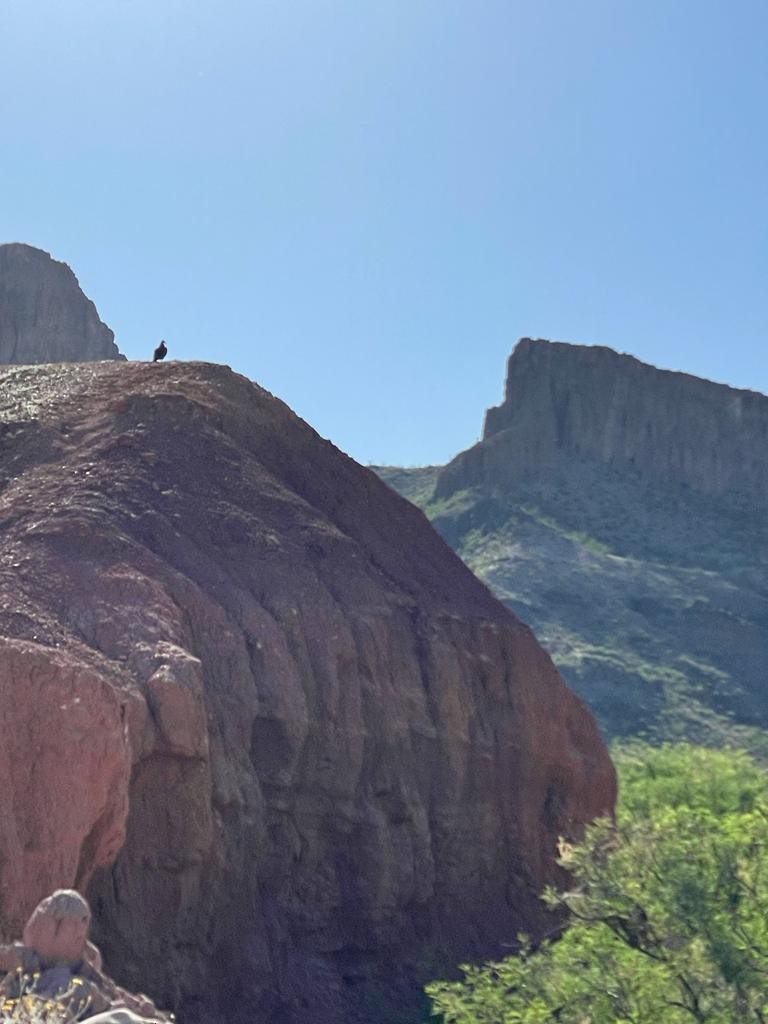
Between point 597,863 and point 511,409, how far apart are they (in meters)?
90.4

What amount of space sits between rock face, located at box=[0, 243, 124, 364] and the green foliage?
76.8 m

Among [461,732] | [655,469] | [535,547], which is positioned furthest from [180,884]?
[655,469]

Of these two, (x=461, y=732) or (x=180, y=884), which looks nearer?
(x=180, y=884)

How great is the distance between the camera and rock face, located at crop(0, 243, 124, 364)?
95.6m

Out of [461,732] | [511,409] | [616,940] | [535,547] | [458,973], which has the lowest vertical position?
[458,973]

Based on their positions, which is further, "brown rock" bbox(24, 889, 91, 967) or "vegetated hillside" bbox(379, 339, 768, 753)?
"vegetated hillside" bbox(379, 339, 768, 753)

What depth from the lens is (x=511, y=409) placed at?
110812 millimetres

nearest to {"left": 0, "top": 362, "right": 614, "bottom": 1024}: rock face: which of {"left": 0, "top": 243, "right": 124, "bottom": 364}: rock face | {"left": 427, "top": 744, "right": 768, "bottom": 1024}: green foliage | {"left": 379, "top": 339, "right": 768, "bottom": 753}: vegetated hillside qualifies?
{"left": 427, "top": 744, "right": 768, "bottom": 1024}: green foliage

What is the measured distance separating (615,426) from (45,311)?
37.3 m

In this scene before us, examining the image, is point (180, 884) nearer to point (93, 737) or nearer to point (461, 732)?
point (93, 737)

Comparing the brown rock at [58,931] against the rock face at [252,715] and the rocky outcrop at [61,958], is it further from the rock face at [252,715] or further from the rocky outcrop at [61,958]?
the rock face at [252,715]

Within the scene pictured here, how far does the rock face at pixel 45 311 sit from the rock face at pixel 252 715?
63.5 metres

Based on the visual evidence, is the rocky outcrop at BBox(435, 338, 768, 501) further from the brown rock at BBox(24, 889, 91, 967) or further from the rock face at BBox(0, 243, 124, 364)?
the brown rock at BBox(24, 889, 91, 967)

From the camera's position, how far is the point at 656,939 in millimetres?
19297
